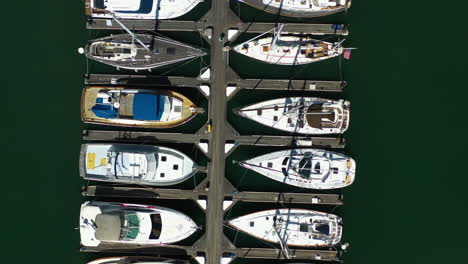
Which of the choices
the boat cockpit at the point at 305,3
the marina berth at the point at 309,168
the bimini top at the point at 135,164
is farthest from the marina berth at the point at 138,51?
the marina berth at the point at 309,168

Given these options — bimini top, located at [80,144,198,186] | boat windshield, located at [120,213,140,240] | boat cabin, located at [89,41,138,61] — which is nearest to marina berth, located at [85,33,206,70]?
boat cabin, located at [89,41,138,61]

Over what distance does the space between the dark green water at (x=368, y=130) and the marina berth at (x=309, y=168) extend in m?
1.66

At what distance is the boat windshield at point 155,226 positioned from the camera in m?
15.8

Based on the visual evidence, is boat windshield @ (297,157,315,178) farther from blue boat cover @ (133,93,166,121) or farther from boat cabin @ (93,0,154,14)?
boat cabin @ (93,0,154,14)

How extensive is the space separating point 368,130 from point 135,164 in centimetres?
1342

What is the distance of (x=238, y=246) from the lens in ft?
54.9

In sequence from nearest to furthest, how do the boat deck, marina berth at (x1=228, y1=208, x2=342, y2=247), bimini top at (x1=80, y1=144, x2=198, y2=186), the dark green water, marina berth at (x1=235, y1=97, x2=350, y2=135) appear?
bimini top at (x1=80, y1=144, x2=198, y2=186)
marina berth at (x1=228, y1=208, x2=342, y2=247)
marina berth at (x1=235, y1=97, x2=350, y2=135)
the boat deck
the dark green water

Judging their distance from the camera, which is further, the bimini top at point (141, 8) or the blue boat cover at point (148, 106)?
the bimini top at point (141, 8)

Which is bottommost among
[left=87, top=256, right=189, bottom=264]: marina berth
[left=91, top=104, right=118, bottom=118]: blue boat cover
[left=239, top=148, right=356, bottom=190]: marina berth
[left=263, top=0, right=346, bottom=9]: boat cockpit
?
[left=87, top=256, right=189, bottom=264]: marina berth

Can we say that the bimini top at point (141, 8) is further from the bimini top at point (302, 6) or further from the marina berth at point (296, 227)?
the marina berth at point (296, 227)

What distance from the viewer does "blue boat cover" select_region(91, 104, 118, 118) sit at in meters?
15.9

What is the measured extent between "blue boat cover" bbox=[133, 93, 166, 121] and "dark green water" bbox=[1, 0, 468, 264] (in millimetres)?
2412

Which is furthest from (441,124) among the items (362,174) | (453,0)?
(453,0)

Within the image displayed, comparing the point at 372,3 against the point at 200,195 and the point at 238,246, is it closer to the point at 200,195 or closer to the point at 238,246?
the point at 200,195
